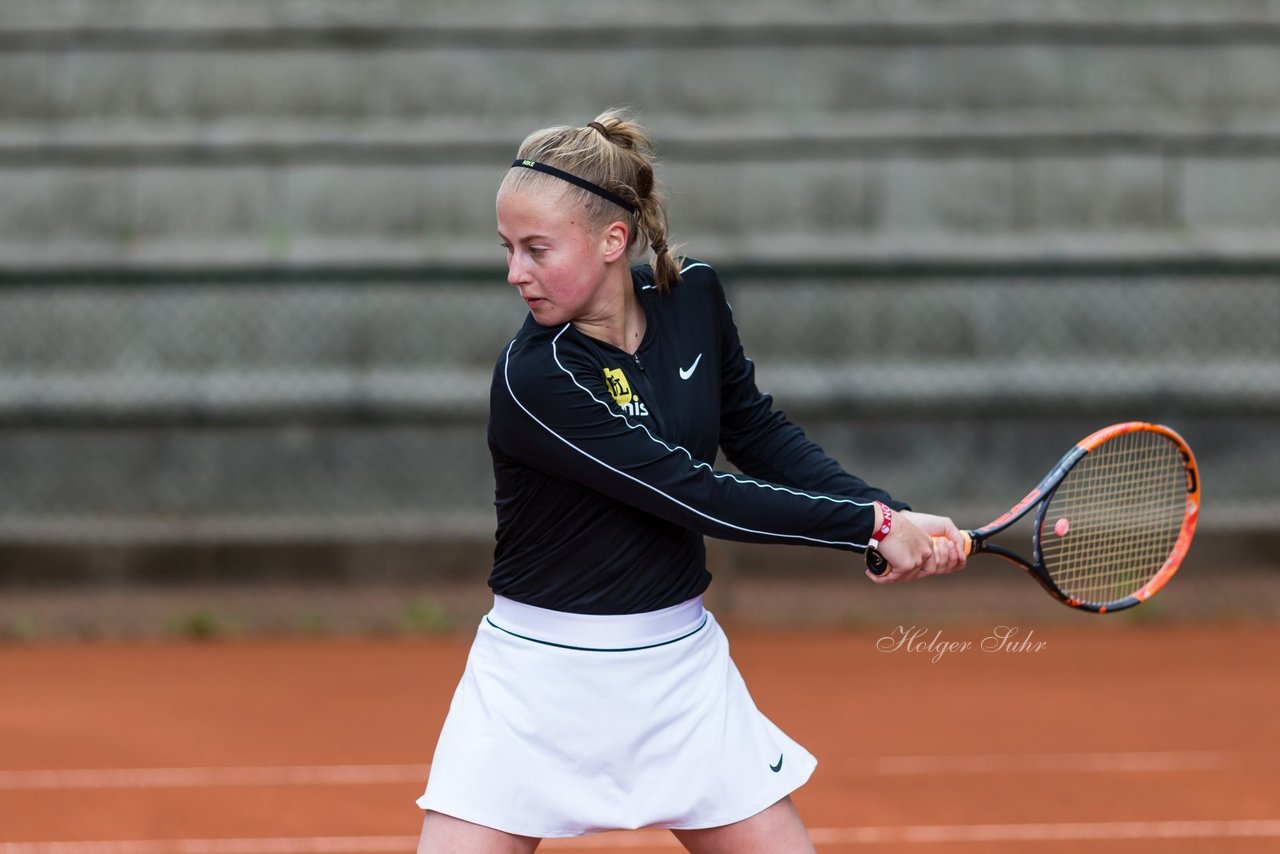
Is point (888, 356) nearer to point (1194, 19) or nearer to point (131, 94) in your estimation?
point (1194, 19)

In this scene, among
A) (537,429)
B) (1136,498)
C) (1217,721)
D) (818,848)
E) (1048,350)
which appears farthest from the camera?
(1048,350)

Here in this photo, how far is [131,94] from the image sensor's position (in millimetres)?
12148

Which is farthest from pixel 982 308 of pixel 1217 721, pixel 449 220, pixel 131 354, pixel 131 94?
pixel 131 94

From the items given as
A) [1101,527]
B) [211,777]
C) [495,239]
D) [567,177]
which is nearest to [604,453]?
[567,177]

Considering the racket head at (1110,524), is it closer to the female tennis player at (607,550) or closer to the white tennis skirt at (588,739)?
the female tennis player at (607,550)

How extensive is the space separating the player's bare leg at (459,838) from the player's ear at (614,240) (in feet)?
3.07

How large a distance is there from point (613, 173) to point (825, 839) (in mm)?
2853

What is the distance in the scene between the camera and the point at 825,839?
16.8 feet

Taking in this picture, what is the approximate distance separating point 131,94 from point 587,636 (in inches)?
403

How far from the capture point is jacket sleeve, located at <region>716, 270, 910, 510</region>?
3.14 meters

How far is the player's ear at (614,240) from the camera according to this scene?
9.36ft

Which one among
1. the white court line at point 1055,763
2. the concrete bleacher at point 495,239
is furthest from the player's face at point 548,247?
the concrete bleacher at point 495,239
